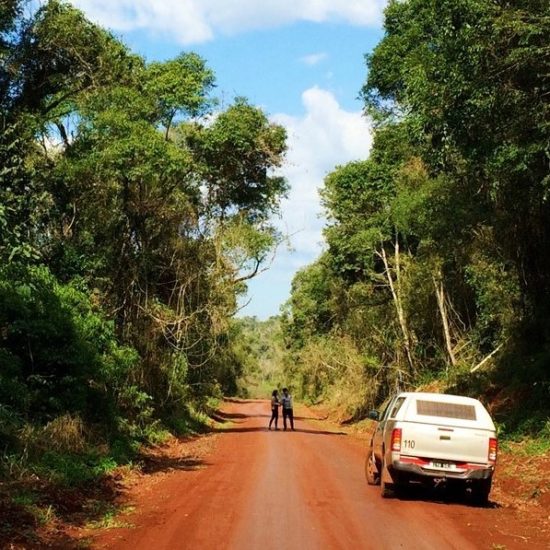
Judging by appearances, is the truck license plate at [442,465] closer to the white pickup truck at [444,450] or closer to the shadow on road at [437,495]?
the white pickup truck at [444,450]

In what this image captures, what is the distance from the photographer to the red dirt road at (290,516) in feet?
27.3

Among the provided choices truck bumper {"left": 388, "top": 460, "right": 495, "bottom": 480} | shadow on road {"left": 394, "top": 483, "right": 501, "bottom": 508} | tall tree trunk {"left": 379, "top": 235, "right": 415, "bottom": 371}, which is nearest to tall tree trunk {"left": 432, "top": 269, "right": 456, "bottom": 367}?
tall tree trunk {"left": 379, "top": 235, "right": 415, "bottom": 371}

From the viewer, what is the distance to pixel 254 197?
26.2 meters

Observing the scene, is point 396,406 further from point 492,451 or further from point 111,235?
point 111,235

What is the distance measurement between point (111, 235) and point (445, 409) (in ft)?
41.4

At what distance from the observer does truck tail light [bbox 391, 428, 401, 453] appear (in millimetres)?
11344

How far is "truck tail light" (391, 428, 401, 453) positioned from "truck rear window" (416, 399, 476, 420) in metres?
0.60

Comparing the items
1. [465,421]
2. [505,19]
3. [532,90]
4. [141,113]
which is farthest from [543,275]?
[141,113]

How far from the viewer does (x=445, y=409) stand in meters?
11.9

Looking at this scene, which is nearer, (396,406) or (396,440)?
(396,440)

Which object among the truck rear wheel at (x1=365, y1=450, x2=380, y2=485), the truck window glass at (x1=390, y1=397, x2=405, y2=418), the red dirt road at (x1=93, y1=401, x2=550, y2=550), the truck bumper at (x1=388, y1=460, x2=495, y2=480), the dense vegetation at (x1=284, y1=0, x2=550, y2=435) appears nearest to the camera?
the red dirt road at (x1=93, y1=401, x2=550, y2=550)

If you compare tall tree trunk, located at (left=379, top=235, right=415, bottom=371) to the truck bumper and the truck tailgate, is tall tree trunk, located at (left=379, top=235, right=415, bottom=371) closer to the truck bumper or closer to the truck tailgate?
the truck tailgate

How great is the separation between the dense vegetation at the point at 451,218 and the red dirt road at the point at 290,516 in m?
6.67

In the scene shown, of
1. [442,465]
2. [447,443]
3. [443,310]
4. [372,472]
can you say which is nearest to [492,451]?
[447,443]
